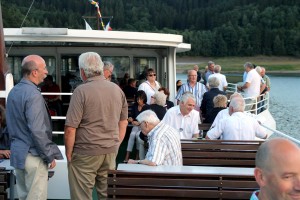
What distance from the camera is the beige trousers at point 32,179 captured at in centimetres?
346

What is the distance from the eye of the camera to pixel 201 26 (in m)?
104

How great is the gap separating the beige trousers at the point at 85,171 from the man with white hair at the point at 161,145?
31cm

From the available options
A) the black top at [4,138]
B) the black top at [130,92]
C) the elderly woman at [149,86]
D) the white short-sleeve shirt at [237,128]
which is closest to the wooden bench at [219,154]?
the white short-sleeve shirt at [237,128]

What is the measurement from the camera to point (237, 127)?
5105 mm

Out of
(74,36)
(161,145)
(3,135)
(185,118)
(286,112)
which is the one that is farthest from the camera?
(286,112)

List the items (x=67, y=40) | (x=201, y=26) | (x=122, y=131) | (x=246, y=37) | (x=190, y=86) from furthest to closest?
(x=201, y=26)
(x=246, y=37)
(x=190, y=86)
(x=67, y=40)
(x=122, y=131)

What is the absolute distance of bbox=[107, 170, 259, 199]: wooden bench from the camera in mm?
3285

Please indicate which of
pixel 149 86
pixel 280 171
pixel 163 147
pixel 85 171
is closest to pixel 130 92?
pixel 149 86

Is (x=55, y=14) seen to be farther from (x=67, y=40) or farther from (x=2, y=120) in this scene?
Answer: (x=2, y=120)

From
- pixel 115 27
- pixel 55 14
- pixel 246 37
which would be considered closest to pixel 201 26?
pixel 246 37

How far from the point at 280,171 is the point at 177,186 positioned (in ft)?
4.60

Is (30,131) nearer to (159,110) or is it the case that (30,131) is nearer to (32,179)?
(32,179)

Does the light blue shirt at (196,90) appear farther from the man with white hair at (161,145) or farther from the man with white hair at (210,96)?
the man with white hair at (161,145)

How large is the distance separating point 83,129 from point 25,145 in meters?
0.48
